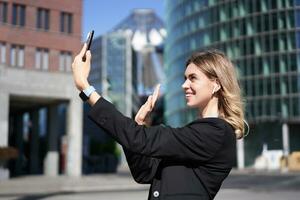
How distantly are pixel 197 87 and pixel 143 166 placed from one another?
0.51 metres

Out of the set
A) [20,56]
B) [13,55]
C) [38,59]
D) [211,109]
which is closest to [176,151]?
[211,109]

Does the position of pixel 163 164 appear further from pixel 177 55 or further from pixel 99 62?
pixel 99 62

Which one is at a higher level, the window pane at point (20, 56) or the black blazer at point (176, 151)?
the window pane at point (20, 56)

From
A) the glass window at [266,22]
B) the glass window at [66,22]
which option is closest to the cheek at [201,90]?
the glass window at [66,22]

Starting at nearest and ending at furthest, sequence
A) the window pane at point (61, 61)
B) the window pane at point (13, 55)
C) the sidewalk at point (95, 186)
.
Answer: the sidewalk at point (95, 186) → the window pane at point (13, 55) → the window pane at point (61, 61)

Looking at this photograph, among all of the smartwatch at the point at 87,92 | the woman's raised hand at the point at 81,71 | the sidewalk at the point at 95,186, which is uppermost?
the woman's raised hand at the point at 81,71

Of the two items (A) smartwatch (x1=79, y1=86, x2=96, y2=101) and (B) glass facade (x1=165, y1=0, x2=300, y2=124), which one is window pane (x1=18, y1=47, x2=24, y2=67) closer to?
(B) glass facade (x1=165, y1=0, x2=300, y2=124)

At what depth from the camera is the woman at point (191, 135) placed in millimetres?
2279

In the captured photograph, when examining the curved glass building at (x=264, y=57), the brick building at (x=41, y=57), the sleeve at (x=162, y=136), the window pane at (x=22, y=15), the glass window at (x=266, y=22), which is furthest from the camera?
the glass window at (x=266, y=22)

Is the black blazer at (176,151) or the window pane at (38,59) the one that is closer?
the black blazer at (176,151)

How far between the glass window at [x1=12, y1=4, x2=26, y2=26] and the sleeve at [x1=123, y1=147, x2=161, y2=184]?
123 feet

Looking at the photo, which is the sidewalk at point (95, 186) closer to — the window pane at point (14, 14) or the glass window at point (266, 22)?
the window pane at point (14, 14)

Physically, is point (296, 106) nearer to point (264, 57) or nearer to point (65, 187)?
point (264, 57)

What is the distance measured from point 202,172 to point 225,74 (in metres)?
0.56
